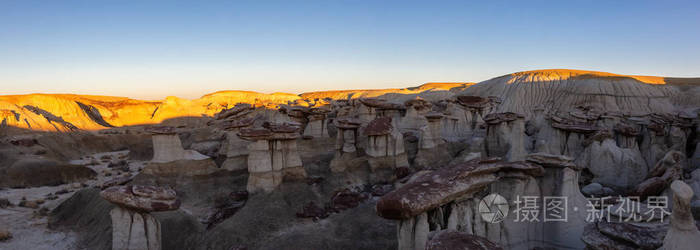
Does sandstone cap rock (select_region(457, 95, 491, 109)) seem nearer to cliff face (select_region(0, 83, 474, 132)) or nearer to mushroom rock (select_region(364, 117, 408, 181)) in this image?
mushroom rock (select_region(364, 117, 408, 181))

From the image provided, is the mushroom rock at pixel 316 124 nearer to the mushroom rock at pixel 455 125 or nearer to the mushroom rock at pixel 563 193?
the mushroom rock at pixel 455 125

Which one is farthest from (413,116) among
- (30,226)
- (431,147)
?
(30,226)

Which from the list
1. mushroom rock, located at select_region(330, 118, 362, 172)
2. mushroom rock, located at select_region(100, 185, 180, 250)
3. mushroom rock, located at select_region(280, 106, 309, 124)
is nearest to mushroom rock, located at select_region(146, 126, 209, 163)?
Result: mushroom rock, located at select_region(100, 185, 180, 250)

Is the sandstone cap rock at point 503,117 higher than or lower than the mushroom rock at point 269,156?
higher

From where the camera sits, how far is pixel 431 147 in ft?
62.7

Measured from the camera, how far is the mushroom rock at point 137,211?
906 cm

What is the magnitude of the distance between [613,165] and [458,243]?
15.7 m

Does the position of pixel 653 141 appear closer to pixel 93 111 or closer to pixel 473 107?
pixel 473 107

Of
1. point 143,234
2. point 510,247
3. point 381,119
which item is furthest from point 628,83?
point 143,234

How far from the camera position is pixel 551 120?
20562 millimetres

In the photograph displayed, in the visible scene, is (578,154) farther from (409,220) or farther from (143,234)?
(143,234)

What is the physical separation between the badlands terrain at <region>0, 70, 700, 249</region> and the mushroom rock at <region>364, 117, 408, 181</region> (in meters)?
0.06

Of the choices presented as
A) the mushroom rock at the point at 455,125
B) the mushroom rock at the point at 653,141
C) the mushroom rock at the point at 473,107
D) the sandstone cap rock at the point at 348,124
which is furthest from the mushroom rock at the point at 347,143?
the mushroom rock at the point at 653,141

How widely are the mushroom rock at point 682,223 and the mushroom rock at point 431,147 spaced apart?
1263 cm
